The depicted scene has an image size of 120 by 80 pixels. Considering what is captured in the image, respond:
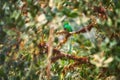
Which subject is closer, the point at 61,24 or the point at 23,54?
the point at 61,24

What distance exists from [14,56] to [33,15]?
0.28m

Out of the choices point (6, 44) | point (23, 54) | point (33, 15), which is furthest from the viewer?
point (23, 54)

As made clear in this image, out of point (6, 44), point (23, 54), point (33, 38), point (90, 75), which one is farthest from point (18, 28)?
point (90, 75)

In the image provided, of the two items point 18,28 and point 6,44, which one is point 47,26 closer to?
point 18,28

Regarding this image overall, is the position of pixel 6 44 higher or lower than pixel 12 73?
higher

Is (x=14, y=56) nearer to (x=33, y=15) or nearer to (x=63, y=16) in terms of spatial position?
(x=33, y=15)

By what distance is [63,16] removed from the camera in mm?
1245

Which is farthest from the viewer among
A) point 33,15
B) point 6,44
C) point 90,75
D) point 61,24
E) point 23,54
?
point 90,75

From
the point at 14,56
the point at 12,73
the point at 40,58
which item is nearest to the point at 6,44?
the point at 14,56

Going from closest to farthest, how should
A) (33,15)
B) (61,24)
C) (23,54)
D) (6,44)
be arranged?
1. (61,24)
2. (33,15)
3. (6,44)
4. (23,54)

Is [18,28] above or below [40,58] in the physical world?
above

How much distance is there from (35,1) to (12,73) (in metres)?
0.51

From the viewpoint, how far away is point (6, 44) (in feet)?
4.91

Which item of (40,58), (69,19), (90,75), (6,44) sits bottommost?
(90,75)
